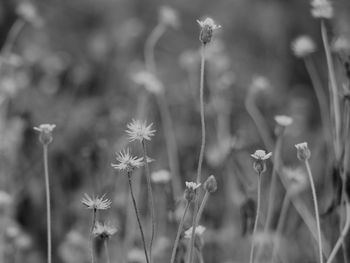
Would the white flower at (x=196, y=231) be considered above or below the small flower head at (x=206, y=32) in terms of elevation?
below

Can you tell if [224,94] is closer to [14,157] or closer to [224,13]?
[14,157]

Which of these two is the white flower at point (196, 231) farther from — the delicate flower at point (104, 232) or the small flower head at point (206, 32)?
the small flower head at point (206, 32)

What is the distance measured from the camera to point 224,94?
4.71ft

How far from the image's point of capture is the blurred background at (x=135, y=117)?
0.98 metres

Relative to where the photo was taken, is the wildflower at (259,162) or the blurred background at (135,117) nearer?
the wildflower at (259,162)

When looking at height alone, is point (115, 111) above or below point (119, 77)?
below

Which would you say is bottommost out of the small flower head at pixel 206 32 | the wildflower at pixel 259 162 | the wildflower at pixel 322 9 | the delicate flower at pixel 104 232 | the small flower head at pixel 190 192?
the delicate flower at pixel 104 232

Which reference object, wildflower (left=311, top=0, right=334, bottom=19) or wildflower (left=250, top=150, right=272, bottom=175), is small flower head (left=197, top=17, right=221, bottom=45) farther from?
wildflower (left=311, top=0, right=334, bottom=19)

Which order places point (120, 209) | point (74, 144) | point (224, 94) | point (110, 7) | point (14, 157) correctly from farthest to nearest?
point (110, 7)
point (224, 94)
point (74, 144)
point (14, 157)
point (120, 209)

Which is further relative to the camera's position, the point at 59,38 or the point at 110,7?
the point at 110,7

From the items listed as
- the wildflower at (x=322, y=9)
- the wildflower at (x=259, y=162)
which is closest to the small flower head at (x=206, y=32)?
the wildflower at (x=259, y=162)

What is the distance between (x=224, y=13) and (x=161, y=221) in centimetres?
170

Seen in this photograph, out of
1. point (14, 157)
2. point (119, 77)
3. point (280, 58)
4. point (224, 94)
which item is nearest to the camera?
point (14, 157)

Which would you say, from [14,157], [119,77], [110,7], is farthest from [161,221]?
[110,7]
